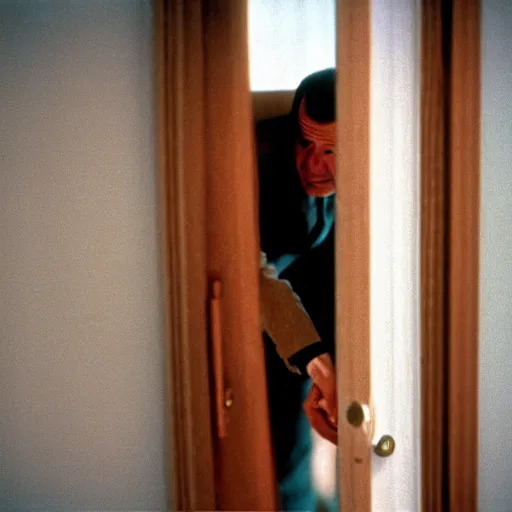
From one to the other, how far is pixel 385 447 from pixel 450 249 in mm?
543

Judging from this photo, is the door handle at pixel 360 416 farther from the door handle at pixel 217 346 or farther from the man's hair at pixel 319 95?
the man's hair at pixel 319 95

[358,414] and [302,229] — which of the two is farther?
[302,229]

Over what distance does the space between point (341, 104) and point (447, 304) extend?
638mm

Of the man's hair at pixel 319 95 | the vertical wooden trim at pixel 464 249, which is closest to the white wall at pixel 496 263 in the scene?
the vertical wooden trim at pixel 464 249

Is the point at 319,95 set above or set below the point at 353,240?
above

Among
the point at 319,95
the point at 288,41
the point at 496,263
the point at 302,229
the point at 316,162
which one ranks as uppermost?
the point at 288,41

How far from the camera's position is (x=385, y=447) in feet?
3.13

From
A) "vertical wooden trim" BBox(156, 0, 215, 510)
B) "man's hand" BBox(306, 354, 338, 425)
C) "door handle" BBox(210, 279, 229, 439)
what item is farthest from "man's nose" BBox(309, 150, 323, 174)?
"man's hand" BBox(306, 354, 338, 425)

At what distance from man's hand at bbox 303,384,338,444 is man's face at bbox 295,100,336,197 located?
622 mm

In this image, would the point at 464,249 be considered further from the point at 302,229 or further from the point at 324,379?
the point at 324,379

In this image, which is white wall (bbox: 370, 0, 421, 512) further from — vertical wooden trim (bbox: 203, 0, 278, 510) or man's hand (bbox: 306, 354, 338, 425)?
vertical wooden trim (bbox: 203, 0, 278, 510)

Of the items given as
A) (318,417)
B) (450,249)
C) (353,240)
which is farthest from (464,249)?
(318,417)

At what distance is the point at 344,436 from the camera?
0.93 m

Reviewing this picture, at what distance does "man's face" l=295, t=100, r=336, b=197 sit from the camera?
4.12 feet
